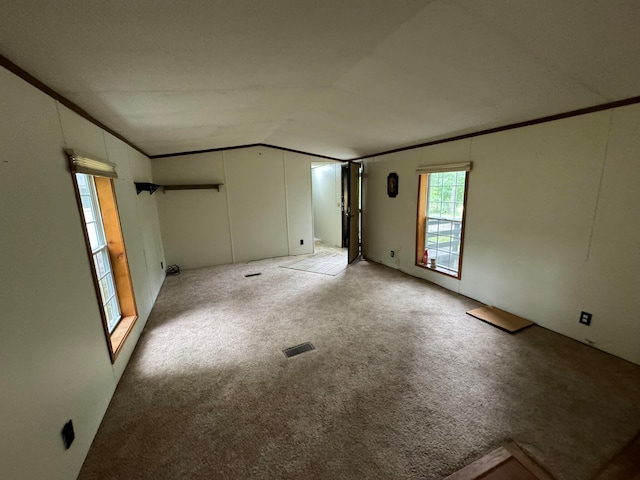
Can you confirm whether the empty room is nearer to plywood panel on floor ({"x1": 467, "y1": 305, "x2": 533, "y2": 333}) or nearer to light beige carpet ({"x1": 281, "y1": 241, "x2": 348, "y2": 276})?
plywood panel on floor ({"x1": 467, "y1": 305, "x2": 533, "y2": 333})

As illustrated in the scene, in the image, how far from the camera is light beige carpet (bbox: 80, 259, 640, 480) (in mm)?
1518

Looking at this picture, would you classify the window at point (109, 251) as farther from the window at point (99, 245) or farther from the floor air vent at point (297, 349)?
the floor air vent at point (297, 349)

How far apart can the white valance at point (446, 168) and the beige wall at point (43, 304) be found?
3.69 metres

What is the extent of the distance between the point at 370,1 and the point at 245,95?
1368mm

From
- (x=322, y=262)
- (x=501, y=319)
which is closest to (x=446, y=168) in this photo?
(x=501, y=319)

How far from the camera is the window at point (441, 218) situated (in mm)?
3654

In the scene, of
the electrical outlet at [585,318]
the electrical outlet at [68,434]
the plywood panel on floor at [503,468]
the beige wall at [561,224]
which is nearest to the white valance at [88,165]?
the electrical outlet at [68,434]

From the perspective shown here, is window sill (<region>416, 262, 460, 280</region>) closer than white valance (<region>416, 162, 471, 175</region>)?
No

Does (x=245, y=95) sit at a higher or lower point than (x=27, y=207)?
higher

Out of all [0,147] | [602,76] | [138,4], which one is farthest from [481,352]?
[0,147]

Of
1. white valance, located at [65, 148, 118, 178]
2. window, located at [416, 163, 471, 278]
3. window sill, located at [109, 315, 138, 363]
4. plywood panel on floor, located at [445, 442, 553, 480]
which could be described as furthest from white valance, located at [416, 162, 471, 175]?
window sill, located at [109, 315, 138, 363]

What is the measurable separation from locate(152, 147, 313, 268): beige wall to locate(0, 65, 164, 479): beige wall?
122 inches

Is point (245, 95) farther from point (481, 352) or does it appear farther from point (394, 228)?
point (394, 228)

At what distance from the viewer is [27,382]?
45.4 inches
